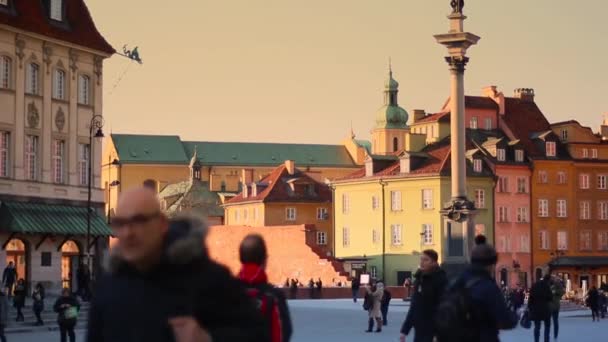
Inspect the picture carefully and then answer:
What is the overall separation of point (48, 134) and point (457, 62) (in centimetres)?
1598

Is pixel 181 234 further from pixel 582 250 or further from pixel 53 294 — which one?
pixel 582 250

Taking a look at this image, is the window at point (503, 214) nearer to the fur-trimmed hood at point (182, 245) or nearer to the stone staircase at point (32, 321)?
the stone staircase at point (32, 321)

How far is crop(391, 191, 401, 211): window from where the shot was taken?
110000 mm

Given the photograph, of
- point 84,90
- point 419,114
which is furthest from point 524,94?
point 84,90

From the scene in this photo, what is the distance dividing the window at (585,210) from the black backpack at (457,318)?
107449 millimetres

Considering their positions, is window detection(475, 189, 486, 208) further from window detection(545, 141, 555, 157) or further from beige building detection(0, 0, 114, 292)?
beige building detection(0, 0, 114, 292)

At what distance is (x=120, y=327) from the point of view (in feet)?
19.8

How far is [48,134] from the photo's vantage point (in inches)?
2359

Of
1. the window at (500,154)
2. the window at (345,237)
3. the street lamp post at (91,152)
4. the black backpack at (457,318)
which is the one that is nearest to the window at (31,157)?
the street lamp post at (91,152)

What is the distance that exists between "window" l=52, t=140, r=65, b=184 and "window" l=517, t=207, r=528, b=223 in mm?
57673

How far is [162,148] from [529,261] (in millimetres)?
89012

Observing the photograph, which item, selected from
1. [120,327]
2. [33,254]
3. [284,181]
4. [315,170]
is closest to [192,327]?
[120,327]

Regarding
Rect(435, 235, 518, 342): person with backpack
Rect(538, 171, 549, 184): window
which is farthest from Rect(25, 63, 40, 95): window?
Rect(538, 171, 549, 184): window

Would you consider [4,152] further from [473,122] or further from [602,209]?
[602,209]
